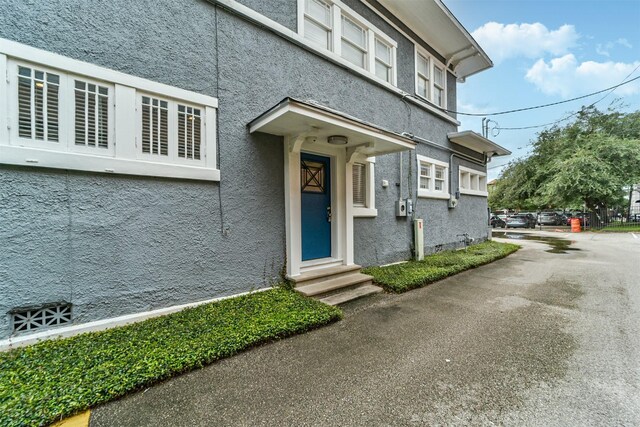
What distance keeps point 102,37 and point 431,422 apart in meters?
4.99

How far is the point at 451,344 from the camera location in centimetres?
283

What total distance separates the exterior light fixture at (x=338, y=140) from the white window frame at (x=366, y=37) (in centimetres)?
191

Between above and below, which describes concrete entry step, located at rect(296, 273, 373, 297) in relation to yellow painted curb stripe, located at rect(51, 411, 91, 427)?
above

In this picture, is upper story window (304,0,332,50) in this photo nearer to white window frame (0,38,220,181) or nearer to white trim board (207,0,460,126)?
white trim board (207,0,460,126)

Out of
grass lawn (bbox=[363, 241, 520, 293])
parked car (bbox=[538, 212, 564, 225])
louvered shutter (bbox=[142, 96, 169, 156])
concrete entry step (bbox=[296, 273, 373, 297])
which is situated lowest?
grass lawn (bbox=[363, 241, 520, 293])

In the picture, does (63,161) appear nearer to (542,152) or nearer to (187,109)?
(187,109)

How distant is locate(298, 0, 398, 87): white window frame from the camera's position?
515cm

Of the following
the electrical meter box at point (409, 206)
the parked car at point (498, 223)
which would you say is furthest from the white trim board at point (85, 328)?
the parked car at point (498, 223)

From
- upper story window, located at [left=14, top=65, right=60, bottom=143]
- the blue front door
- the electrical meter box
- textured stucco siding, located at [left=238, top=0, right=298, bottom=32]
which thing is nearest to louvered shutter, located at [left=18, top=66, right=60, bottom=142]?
upper story window, located at [left=14, top=65, right=60, bottom=143]

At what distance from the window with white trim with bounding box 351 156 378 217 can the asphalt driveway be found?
7.78ft

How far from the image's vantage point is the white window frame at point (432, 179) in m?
7.27

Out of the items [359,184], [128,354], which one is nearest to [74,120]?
[128,354]

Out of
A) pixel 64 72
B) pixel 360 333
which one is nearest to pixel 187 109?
pixel 64 72

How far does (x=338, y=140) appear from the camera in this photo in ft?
15.0
